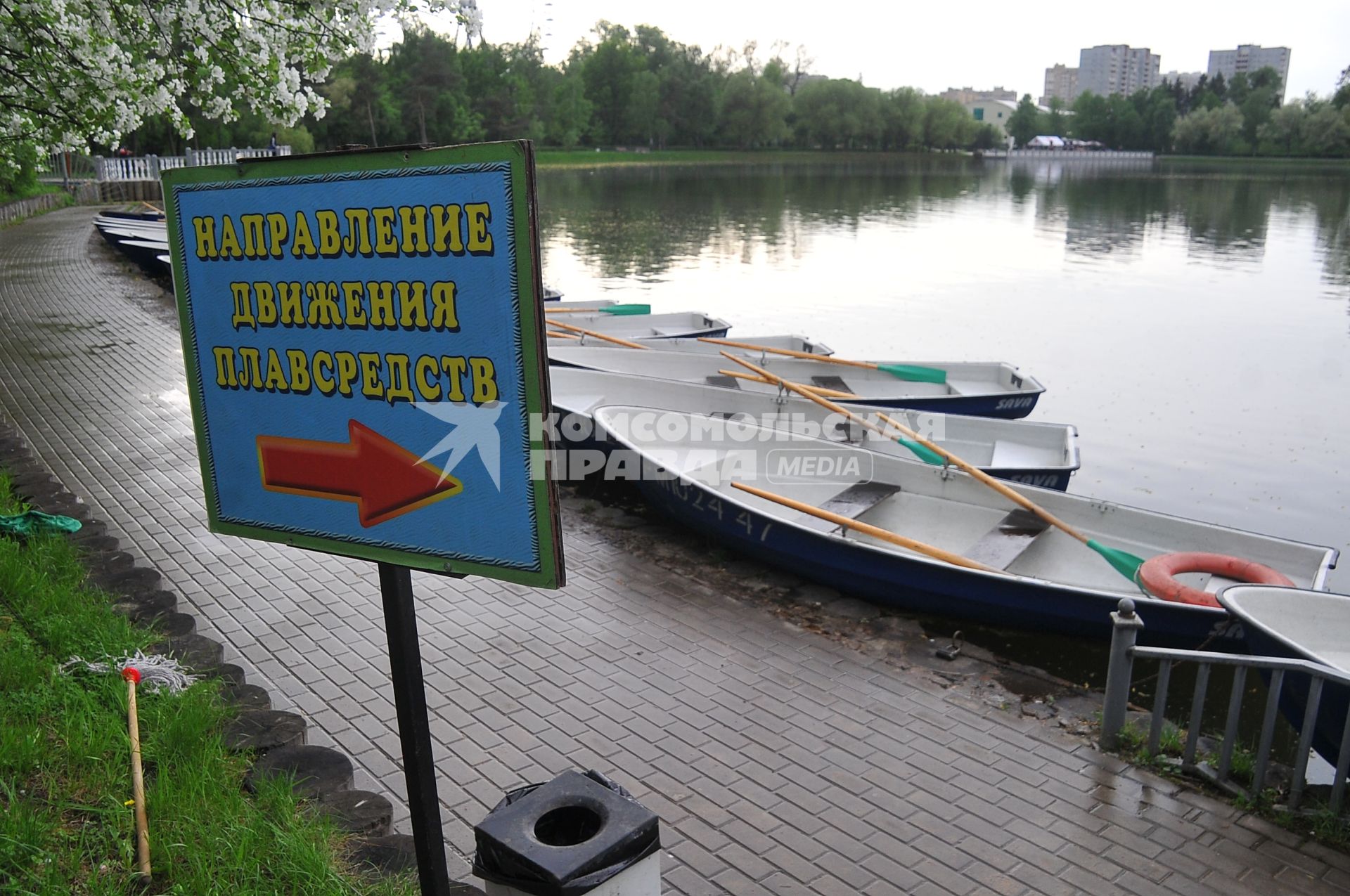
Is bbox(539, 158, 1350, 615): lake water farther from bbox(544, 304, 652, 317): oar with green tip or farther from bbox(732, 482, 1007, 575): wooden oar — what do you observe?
bbox(732, 482, 1007, 575): wooden oar

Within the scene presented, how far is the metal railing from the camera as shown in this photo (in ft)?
15.2

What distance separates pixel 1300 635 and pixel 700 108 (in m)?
106

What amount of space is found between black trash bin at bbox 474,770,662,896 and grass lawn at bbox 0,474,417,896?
72cm

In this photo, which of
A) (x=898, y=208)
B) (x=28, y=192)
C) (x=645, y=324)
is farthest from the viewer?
(x=898, y=208)

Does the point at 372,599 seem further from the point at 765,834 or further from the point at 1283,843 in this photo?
the point at 1283,843

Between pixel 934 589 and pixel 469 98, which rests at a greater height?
pixel 469 98

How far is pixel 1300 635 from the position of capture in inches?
222

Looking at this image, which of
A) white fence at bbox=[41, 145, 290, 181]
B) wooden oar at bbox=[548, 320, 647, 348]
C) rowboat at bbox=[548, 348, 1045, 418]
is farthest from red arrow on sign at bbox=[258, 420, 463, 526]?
white fence at bbox=[41, 145, 290, 181]

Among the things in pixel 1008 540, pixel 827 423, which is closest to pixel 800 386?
pixel 827 423

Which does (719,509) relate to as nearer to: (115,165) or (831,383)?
(831,383)

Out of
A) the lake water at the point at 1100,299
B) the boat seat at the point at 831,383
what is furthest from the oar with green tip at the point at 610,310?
the boat seat at the point at 831,383

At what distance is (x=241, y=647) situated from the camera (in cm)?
629

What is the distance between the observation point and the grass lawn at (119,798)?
3.40 meters

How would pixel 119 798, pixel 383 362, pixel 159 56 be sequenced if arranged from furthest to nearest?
pixel 159 56
pixel 119 798
pixel 383 362
